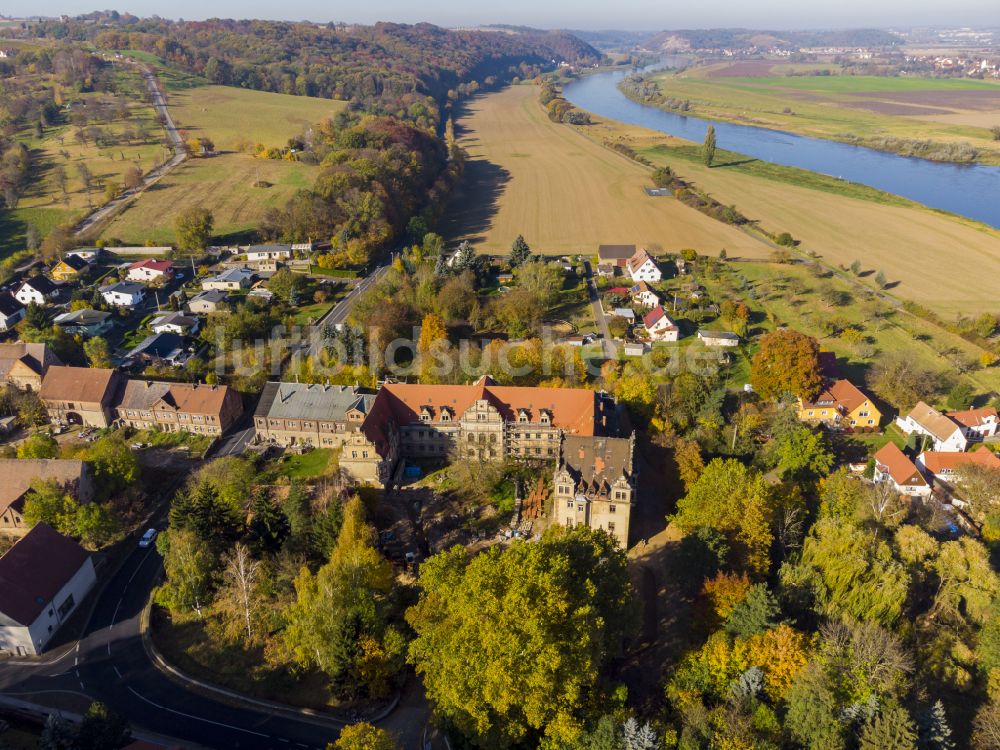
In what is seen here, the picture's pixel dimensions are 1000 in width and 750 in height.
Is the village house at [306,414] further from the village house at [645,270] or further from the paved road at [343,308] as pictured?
the village house at [645,270]

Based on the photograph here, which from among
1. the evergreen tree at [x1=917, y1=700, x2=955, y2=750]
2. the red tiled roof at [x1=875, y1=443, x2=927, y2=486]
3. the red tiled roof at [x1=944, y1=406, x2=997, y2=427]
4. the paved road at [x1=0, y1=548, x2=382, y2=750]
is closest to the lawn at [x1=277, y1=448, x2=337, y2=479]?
the paved road at [x1=0, y1=548, x2=382, y2=750]

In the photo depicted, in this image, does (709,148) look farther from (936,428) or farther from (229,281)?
(229,281)

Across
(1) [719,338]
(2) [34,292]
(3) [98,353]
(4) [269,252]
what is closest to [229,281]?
(4) [269,252]

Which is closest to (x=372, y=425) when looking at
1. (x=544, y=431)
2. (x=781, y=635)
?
(x=544, y=431)

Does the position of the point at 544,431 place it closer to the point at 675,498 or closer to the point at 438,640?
the point at 675,498

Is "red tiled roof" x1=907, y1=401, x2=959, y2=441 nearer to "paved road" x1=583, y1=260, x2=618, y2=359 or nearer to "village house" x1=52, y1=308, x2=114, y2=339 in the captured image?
"paved road" x1=583, y1=260, x2=618, y2=359

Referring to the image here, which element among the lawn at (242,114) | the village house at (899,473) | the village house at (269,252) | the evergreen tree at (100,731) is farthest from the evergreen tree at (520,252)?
the evergreen tree at (100,731)

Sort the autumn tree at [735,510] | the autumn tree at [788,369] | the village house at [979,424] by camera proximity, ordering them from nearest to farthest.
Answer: the autumn tree at [735,510] → the village house at [979,424] → the autumn tree at [788,369]
